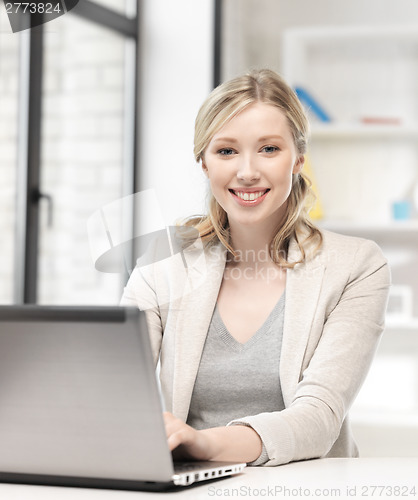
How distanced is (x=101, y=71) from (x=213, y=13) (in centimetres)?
61

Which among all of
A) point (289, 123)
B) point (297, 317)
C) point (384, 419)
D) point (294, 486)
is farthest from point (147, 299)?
point (384, 419)

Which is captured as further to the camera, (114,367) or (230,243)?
(230,243)

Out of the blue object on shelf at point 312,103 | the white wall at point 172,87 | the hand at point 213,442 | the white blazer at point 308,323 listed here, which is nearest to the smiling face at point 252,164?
the white blazer at point 308,323

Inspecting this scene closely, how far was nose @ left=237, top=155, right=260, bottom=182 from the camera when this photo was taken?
163 centimetres

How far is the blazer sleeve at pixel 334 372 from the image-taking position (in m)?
1.24

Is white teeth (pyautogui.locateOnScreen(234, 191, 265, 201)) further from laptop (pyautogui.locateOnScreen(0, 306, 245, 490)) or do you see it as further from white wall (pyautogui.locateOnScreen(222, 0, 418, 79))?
white wall (pyautogui.locateOnScreen(222, 0, 418, 79))

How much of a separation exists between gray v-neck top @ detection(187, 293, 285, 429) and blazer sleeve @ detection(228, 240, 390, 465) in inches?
4.0

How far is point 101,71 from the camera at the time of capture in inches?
140

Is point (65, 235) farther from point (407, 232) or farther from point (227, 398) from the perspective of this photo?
point (227, 398)

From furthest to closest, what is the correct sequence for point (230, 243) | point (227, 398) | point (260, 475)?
1. point (230, 243)
2. point (227, 398)
3. point (260, 475)

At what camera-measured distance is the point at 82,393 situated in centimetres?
95

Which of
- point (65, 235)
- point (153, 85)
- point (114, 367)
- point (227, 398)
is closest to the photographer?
point (114, 367)

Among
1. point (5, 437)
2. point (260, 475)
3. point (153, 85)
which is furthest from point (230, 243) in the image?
point (153, 85)

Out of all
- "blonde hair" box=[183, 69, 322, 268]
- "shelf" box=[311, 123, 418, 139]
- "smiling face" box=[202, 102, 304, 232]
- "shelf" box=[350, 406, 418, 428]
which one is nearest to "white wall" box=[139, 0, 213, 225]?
"shelf" box=[311, 123, 418, 139]
